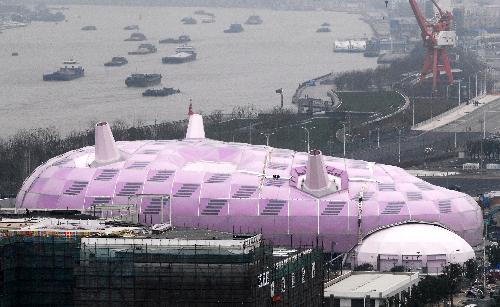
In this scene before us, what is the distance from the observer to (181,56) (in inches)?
5251

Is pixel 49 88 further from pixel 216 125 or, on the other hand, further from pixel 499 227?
pixel 499 227

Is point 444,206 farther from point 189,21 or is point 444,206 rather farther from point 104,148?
point 189,21

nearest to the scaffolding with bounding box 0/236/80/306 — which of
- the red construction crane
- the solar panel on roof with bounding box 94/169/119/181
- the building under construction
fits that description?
the building under construction

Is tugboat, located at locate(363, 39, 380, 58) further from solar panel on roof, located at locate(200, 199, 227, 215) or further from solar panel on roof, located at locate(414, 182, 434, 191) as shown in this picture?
solar panel on roof, located at locate(200, 199, 227, 215)

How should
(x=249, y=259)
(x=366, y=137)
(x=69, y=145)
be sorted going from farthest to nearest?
(x=366, y=137) < (x=69, y=145) < (x=249, y=259)

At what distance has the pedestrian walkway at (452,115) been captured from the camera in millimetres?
90938

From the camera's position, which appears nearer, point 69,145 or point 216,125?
point 69,145

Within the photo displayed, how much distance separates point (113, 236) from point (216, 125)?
48.2 metres

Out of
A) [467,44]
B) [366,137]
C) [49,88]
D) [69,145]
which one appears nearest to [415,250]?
[69,145]

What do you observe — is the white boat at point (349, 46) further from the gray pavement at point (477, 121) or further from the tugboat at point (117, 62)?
the gray pavement at point (477, 121)

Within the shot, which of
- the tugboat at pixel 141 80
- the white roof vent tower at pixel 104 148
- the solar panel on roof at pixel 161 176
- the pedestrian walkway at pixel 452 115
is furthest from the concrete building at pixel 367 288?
the tugboat at pixel 141 80

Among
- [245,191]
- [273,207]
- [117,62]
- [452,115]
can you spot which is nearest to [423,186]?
[273,207]

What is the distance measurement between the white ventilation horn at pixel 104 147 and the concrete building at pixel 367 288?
26.2 ft

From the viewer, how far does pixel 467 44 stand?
141 m
